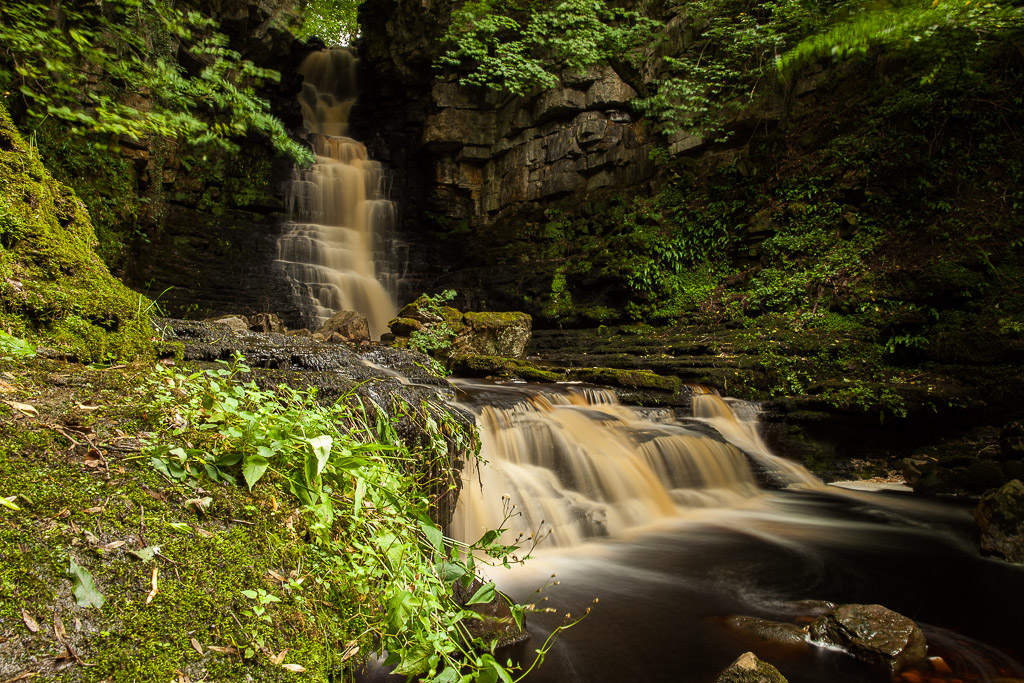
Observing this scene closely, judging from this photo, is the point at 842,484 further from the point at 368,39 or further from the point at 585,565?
the point at 368,39

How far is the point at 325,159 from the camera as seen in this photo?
18.6 m

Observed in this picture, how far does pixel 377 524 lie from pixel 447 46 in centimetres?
1912

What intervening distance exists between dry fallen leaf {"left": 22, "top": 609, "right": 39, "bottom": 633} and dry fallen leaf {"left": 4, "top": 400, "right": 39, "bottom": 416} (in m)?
0.90

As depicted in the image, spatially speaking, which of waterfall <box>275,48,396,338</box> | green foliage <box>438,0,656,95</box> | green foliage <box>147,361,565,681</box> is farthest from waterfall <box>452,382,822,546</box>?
green foliage <box>438,0,656,95</box>

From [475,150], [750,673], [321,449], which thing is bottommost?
[750,673]

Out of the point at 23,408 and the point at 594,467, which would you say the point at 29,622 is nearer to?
the point at 23,408

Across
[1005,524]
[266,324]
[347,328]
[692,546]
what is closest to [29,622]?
[692,546]

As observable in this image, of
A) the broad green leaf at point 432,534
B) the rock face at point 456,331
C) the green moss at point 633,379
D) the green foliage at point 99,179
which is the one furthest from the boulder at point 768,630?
the green foliage at point 99,179

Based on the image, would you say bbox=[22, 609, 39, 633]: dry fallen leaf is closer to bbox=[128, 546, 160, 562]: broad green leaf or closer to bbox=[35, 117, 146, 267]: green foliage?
bbox=[128, 546, 160, 562]: broad green leaf

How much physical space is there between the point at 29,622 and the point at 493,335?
10.6m

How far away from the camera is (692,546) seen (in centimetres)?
532

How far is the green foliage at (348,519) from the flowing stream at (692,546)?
1.80m

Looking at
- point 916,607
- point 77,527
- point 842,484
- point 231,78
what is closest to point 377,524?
point 77,527

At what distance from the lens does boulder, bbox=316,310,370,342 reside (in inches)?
469
